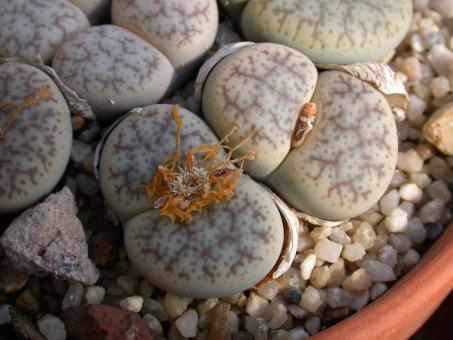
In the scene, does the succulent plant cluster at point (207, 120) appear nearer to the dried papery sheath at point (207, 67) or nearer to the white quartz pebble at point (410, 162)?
the dried papery sheath at point (207, 67)

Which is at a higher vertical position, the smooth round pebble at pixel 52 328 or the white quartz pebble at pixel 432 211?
the white quartz pebble at pixel 432 211

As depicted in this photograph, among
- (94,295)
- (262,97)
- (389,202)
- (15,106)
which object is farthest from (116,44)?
(389,202)

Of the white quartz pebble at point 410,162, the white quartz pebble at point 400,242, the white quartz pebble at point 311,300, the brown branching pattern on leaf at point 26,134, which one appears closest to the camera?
the brown branching pattern on leaf at point 26,134

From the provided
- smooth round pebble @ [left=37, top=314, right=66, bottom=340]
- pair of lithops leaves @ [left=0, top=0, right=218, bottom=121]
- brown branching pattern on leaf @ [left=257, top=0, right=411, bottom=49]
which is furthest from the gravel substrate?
brown branching pattern on leaf @ [left=257, top=0, right=411, bottom=49]

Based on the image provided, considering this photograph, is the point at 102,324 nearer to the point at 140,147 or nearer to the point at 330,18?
the point at 140,147

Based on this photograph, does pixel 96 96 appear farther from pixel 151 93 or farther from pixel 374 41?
pixel 374 41

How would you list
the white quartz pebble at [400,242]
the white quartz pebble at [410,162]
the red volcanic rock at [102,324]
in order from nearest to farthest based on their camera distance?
the red volcanic rock at [102,324] → the white quartz pebble at [400,242] → the white quartz pebble at [410,162]

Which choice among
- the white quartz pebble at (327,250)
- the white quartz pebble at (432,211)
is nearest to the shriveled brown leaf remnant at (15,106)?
the white quartz pebble at (327,250)

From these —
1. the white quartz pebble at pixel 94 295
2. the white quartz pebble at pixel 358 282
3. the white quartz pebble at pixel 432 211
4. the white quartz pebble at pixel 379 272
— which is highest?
the white quartz pebble at pixel 432 211
